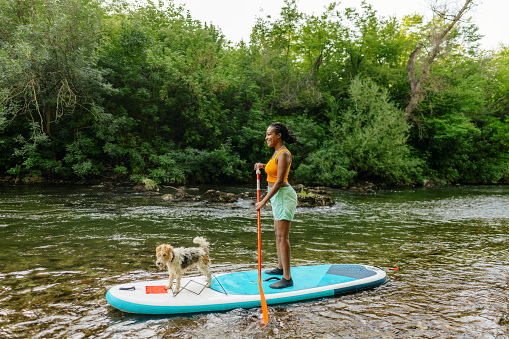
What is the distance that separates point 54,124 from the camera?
2027 centimetres

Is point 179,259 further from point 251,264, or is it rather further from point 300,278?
point 251,264

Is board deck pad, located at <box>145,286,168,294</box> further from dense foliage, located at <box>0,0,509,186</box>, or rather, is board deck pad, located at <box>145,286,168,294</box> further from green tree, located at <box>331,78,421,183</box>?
green tree, located at <box>331,78,421,183</box>

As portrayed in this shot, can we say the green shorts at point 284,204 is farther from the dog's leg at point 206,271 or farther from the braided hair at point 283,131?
the dog's leg at point 206,271

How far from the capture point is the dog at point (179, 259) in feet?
12.2

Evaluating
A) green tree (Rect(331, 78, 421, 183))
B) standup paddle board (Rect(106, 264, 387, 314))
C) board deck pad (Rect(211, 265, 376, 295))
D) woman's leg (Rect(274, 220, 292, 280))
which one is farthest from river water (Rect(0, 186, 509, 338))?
green tree (Rect(331, 78, 421, 183))

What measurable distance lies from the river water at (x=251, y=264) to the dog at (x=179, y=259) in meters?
0.56

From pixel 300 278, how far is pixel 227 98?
2289 centimetres

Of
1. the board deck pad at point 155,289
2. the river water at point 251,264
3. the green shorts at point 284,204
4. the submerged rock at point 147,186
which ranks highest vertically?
the green shorts at point 284,204

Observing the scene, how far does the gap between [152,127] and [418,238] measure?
64.7ft

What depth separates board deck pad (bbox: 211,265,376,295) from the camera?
4.11 meters

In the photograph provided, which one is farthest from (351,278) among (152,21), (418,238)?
(152,21)

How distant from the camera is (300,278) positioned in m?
4.57

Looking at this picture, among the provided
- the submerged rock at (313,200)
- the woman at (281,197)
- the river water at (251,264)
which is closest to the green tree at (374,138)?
the submerged rock at (313,200)

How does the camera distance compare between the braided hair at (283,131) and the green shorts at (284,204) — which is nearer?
the green shorts at (284,204)
